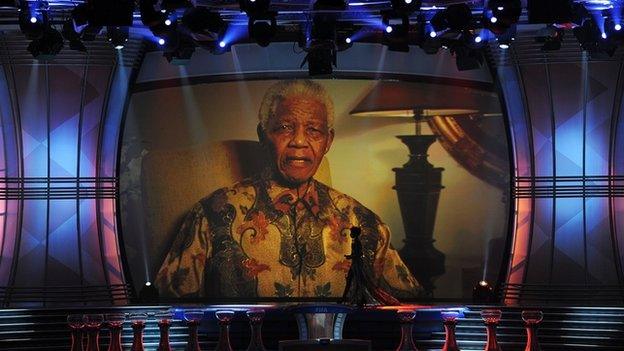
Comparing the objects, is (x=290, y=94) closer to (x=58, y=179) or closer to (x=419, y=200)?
(x=419, y=200)

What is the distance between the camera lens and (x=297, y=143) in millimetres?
15406

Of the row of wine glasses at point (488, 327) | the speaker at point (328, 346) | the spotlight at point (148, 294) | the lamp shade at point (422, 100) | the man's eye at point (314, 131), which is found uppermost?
the lamp shade at point (422, 100)

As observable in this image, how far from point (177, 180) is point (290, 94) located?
179 centimetres

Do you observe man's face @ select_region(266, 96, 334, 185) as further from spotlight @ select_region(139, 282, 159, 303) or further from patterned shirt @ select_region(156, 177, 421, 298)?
spotlight @ select_region(139, 282, 159, 303)

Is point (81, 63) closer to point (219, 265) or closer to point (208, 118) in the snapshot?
point (208, 118)


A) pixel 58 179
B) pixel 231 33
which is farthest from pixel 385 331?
pixel 58 179

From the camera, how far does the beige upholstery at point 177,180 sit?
15.3 meters

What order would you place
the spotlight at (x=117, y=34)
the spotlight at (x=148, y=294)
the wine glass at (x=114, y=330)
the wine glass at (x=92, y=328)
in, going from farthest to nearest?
the spotlight at (x=148, y=294) → the spotlight at (x=117, y=34) → the wine glass at (x=114, y=330) → the wine glass at (x=92, y=328)

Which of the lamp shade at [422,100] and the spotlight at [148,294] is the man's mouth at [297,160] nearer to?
the lamp shade at [422,100]

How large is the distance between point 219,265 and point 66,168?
2230 millimetres

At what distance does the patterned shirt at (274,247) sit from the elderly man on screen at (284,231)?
0.04 ft

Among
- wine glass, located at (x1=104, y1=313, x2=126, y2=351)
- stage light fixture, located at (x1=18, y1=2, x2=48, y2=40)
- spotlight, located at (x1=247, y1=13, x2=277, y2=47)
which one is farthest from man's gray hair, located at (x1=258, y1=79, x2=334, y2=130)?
wine glass, located at (x1=104, y1=313, x2=126, y2=351)

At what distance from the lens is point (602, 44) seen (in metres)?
12.2

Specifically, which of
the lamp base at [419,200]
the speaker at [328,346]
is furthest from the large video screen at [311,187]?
the speaker at [328,346]
